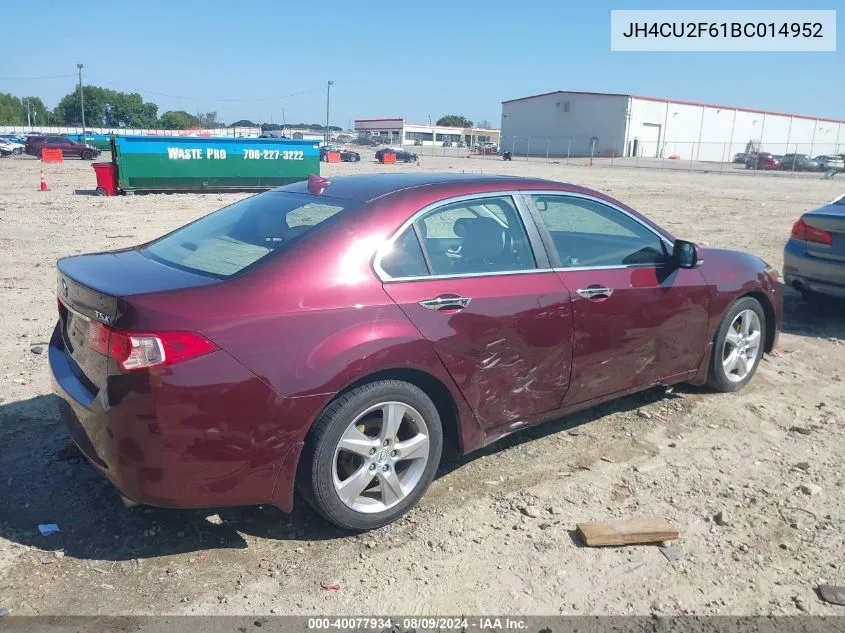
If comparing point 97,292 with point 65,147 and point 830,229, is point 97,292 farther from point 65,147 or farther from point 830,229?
point 65,147

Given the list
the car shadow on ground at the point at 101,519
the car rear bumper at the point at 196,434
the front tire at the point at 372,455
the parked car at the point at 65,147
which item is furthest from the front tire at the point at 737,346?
the parked car at the point at 65,147

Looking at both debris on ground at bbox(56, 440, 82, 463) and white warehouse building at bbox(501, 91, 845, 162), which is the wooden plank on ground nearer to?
debris on ground at bbox(56, 440, 82, 463)

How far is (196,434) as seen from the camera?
9.27 ft

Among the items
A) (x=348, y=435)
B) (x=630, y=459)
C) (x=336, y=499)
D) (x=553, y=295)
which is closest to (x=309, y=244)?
(x=348, y=435)

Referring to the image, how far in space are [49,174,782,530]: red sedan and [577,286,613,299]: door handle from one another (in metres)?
0.01

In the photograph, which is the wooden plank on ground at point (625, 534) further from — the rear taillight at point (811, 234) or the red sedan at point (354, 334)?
the rear taillight at point (811, 234)

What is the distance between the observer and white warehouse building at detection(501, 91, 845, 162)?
7369 centimetres

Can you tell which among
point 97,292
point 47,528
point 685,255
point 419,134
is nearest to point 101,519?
point 47,528

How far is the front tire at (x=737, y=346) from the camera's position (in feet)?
16.3

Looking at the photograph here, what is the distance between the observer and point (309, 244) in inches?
127

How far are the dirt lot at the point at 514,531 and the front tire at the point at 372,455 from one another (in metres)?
0.16

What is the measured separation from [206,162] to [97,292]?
1990 cm

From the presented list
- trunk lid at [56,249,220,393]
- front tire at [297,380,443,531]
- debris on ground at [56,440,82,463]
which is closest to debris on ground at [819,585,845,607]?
front tire at [297,380,443,531]

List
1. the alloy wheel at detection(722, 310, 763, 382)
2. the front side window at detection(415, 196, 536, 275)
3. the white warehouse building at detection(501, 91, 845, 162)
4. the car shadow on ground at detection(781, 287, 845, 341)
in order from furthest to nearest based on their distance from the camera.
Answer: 1. the white warehouse building at detection(501, 91, 845, 162)
2. the car shadow on ground at detection(781, 287, 845, 341)
3. the alloy wheel at detection(722, 310, 763, 382)
4. the front side window at detection(415, 196, 536, 275)
